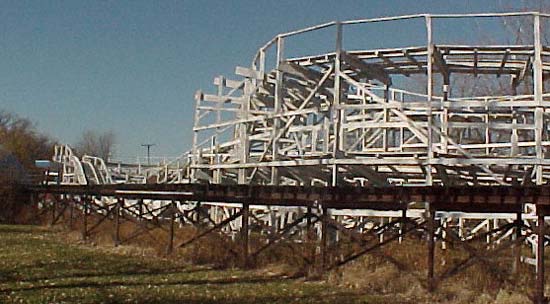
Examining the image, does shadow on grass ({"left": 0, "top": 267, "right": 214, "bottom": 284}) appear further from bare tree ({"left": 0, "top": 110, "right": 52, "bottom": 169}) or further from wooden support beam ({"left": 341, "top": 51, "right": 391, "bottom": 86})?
bare tree ({"left": 0, "top": 110, "right": 52, "bottom": 169})

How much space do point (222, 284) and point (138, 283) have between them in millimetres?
1363

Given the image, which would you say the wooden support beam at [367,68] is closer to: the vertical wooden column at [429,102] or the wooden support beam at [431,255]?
the vertical wooden column at [429,102]

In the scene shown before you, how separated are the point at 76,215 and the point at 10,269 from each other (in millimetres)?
14870

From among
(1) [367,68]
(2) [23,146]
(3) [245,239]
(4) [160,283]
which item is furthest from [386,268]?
(2) [23,146]

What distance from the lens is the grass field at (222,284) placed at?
36.9 feet

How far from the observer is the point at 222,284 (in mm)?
12781

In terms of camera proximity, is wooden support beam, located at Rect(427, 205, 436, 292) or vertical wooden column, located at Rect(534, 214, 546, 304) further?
wooden support beam, located at Rect(427, 205, 436, 292)

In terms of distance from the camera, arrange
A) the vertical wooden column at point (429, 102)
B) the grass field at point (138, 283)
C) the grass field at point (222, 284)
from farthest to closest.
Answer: the vertical wooden column at point (429, 102) < the grass field at point (222, 284) < the grass field at point (138, 283)

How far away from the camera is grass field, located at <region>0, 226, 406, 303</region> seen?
1113 centimetres

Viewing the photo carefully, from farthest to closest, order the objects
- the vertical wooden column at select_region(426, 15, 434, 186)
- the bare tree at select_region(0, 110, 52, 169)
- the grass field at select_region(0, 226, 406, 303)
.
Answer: the bare tree at select_region(0, 110, 52, 169)
the vertical wooden column at select_region(426, 15, 434, 186)
the grass field at select_region(0, 226, 406, 303)

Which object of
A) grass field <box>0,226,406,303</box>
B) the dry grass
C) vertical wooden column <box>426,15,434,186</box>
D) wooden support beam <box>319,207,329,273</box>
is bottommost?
grass field <box>0,226,406,303</box>

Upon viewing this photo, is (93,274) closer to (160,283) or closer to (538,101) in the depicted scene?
(160,283)

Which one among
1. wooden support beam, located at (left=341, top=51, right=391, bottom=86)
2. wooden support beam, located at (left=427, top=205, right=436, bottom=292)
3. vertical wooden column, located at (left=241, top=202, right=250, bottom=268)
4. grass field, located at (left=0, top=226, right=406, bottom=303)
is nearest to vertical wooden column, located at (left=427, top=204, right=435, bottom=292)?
wooden support beam, located at (left=427, top=205, right=436, bottom=292)

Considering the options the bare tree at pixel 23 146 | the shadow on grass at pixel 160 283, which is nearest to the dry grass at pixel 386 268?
the shadow on grass at pixel 160 283
